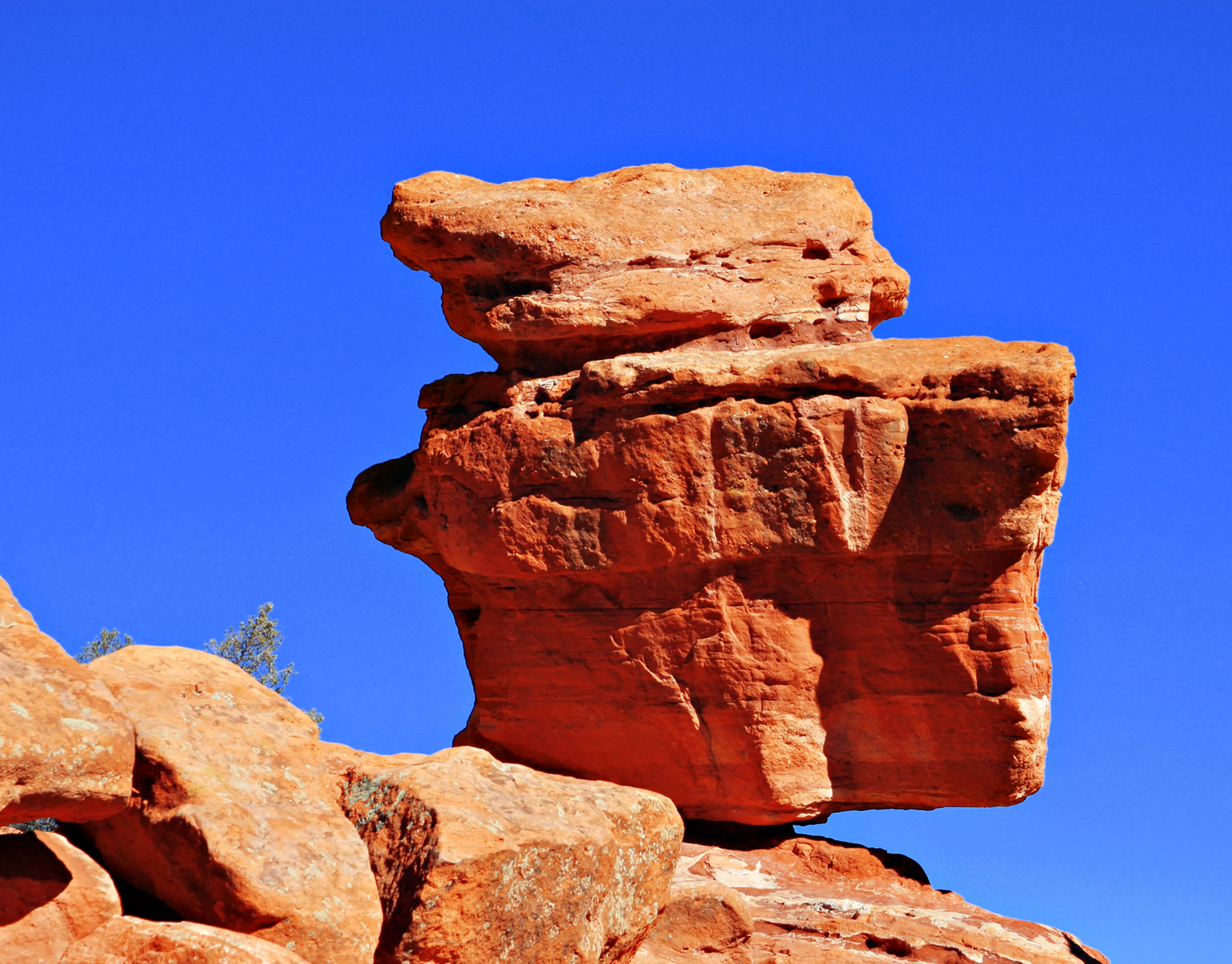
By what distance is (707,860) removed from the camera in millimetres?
13172

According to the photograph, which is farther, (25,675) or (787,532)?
(787,532)

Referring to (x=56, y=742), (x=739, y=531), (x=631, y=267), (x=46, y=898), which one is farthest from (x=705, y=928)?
(x=631, y=267)

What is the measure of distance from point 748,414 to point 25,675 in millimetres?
6315

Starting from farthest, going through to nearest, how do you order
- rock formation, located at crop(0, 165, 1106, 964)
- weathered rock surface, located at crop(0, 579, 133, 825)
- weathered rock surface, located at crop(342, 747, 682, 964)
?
rock formation, located at crop(0, 165, 1106, 964) < weathered rock surface, located at crop(342, 747, 682, 964) < weathered rock surface, located at crop(0, 579, 133, 825)

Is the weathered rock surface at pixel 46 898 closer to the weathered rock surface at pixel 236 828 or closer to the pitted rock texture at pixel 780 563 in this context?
the weathered rock surface at pixel 236 828

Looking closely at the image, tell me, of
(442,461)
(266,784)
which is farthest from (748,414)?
(266,784)

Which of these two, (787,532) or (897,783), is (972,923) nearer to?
(897,783)

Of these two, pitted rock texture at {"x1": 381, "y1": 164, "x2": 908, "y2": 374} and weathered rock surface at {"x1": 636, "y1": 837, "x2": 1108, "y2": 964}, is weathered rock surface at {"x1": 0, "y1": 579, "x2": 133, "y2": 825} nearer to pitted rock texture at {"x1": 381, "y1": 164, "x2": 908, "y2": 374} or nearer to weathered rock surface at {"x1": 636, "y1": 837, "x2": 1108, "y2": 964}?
weathered rock surface at {"x1": 636, "y1": 837, "x2": 1108, "y2": 964}

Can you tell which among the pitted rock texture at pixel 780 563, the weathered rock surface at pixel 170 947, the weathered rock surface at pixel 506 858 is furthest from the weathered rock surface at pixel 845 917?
the weathered rock surface at pixel 170 947

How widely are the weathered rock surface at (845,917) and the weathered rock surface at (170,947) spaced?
11.5 feet

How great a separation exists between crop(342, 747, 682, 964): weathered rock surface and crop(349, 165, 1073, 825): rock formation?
351cm

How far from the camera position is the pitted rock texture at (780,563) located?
12531 mm

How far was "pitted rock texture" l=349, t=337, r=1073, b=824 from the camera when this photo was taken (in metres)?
12.5

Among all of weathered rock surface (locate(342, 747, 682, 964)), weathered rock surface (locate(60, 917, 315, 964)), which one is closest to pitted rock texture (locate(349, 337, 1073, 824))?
weathered rock surface (locate(342, 747, 682, 964))
